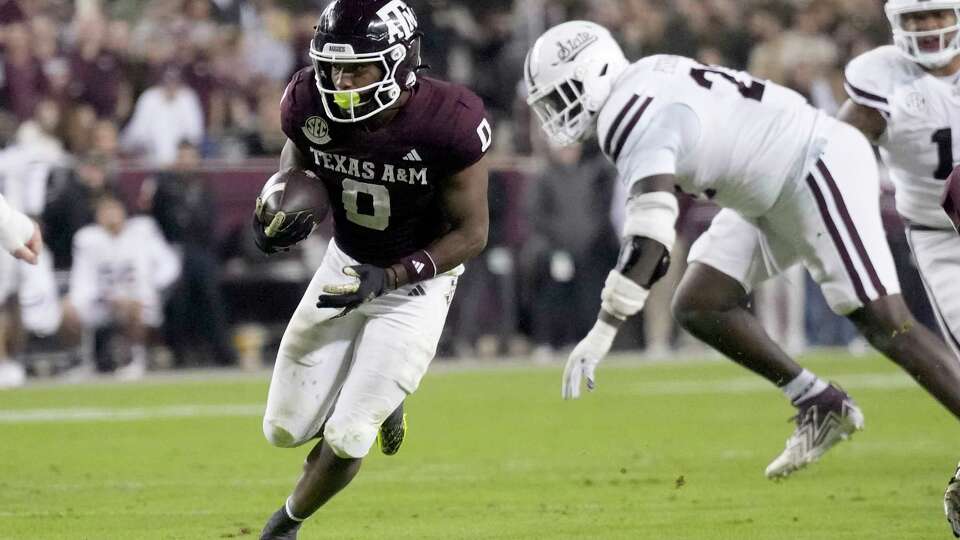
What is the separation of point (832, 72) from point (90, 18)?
610 centimetres

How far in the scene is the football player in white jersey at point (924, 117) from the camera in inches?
236

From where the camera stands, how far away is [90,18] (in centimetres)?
1257

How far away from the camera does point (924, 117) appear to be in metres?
6.02

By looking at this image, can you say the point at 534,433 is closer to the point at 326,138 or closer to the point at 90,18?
the point at 326,138

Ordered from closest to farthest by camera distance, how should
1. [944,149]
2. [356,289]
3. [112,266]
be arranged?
[356,289] < [944,149] < [112,266]

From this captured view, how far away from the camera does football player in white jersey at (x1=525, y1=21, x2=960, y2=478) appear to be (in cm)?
578

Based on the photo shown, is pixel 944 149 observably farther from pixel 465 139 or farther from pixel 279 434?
pixel 279 434

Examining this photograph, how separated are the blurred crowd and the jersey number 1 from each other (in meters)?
6.90

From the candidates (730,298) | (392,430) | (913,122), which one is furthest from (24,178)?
(913,122)

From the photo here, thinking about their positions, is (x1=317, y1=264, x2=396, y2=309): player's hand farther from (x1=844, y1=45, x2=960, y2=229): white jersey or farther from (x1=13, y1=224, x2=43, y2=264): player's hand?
(x1=844, y1=45, x2=960, y2=229): white jersey

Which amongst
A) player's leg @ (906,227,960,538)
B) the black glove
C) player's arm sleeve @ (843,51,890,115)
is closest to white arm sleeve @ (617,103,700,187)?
player's arm sleeve @ (843,51,890,115)

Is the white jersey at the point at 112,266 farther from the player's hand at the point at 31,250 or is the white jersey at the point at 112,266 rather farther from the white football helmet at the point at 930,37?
the white football helmet at the point at 930,37

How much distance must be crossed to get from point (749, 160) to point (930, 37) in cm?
78

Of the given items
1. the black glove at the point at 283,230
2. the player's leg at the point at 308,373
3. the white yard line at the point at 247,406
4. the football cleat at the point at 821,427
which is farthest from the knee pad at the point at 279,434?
the white yard line at the point at 247,406
